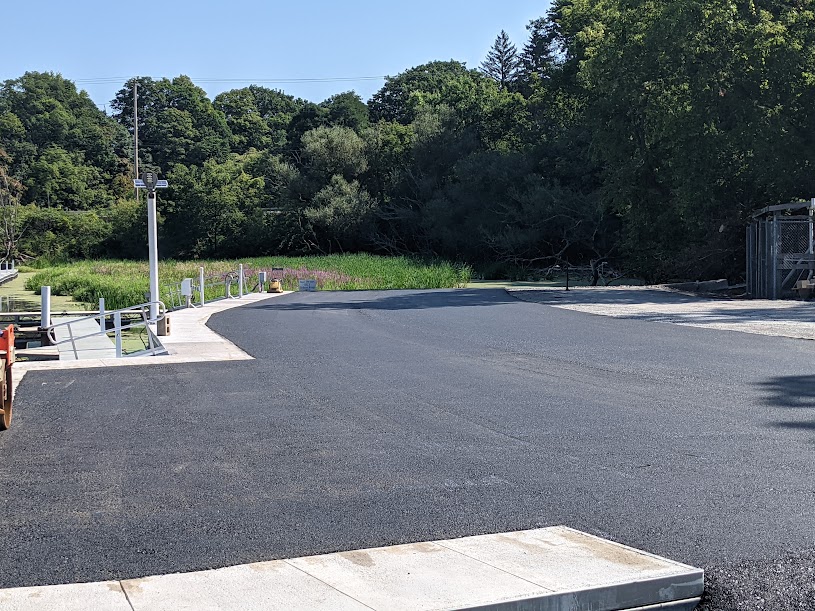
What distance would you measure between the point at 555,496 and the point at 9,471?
13.0 ft

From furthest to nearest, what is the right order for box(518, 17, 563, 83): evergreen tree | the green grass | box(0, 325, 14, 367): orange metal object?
box(518, 17, 563, 83): evergreen tree → the green grass → box(0, 325, 14, 367): orange metal object

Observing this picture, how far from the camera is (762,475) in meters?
6.83

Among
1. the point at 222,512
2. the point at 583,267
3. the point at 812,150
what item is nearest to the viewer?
the point at 222,512

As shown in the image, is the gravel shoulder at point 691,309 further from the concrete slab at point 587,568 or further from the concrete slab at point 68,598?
the concrete slab at point 68,598

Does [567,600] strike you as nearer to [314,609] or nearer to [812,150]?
[314,609]

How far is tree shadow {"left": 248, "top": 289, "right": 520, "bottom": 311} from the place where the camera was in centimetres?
2620

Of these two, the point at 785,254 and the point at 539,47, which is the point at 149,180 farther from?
the point at 539,47

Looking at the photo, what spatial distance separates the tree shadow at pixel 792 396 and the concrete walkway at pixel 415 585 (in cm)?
430

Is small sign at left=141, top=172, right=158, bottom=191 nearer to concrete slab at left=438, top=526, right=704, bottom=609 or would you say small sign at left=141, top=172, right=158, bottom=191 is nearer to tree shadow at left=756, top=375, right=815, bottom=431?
tree shadow at left=756, top=375, right=815, bottom=431

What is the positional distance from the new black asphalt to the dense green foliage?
17975 mm

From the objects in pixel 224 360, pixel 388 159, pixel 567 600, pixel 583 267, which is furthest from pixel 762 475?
pixel 388 159

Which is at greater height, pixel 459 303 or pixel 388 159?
pixel 388 159

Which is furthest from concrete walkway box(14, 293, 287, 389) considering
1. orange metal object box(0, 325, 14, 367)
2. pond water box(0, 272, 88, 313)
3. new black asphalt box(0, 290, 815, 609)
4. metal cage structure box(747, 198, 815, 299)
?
metal cage structure box(747, 198, 815, 299)

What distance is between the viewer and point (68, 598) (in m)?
4.42
